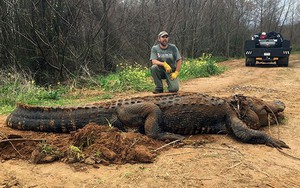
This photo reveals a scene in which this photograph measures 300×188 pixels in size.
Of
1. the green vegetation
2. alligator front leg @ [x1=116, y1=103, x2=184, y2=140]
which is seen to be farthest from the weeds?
the green vegetation

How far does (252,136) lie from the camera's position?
14.8 ft

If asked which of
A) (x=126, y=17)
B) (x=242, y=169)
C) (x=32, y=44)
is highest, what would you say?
(x=126, y=17)

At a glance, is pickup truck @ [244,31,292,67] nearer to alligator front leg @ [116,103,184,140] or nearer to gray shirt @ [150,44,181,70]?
gray shirt @ [150,44,181,70]

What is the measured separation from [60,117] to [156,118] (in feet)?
4.44

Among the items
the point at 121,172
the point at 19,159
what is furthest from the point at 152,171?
the point at 19,159

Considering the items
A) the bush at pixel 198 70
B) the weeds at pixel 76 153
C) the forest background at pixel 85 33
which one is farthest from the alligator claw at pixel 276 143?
the bush at pixel 198 70

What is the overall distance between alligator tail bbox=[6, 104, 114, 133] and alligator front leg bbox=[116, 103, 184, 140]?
0.20m

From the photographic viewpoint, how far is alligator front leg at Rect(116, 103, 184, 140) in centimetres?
452

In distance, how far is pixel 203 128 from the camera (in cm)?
482

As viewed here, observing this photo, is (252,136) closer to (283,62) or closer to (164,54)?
(164,54)

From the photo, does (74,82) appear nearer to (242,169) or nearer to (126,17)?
(126,17)

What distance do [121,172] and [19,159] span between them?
1.23 metres

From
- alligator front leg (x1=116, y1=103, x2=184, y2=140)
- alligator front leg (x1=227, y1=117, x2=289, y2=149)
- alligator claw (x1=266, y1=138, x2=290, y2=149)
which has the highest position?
alligator front leg (x1=116, y1=103, x2=184, y2=140)

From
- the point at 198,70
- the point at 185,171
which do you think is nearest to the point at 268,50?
the point at 198,70
